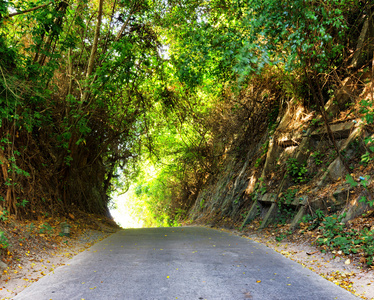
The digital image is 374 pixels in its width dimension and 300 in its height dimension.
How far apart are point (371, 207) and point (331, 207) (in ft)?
3.52

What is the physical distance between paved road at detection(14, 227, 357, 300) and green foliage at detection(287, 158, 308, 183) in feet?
9.90

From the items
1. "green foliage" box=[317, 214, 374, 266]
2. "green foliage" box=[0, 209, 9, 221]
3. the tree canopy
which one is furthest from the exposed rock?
"green foliage" box=[0, 209, 9, 221]

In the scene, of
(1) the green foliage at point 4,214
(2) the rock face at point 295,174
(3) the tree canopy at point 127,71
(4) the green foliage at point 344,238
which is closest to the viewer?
(4) the green foliage at point 344,238

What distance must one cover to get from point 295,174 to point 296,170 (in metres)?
0.20

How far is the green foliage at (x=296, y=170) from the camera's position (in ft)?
30.9

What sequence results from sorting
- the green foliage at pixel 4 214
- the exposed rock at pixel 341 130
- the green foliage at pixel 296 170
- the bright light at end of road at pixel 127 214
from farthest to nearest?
the bright light at end of road at pixel 127 214 → the green foliage at pixel 296 170 → the exposed rock at pixel 341 130 → the green foliage at pixel 4 214

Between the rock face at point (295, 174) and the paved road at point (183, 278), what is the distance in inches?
79.8

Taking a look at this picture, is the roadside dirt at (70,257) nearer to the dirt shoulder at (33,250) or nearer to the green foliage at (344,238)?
the dirt shoulder at (33,250)

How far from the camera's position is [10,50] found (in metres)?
6.71

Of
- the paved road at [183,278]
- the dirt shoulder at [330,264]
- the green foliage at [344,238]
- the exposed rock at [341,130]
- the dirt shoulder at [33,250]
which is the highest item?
the exposed rock at [341,130]

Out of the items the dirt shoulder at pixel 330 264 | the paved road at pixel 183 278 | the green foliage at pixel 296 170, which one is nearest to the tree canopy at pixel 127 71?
the green foliage at pixel 296 170

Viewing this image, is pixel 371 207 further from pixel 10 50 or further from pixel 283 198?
pixel 10 50

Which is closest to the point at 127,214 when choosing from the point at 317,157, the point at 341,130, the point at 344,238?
the point at 317,157

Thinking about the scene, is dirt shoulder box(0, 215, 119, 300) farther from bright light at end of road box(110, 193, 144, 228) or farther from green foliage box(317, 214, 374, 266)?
bright light at end of road box(110, 193, 144, 228)
